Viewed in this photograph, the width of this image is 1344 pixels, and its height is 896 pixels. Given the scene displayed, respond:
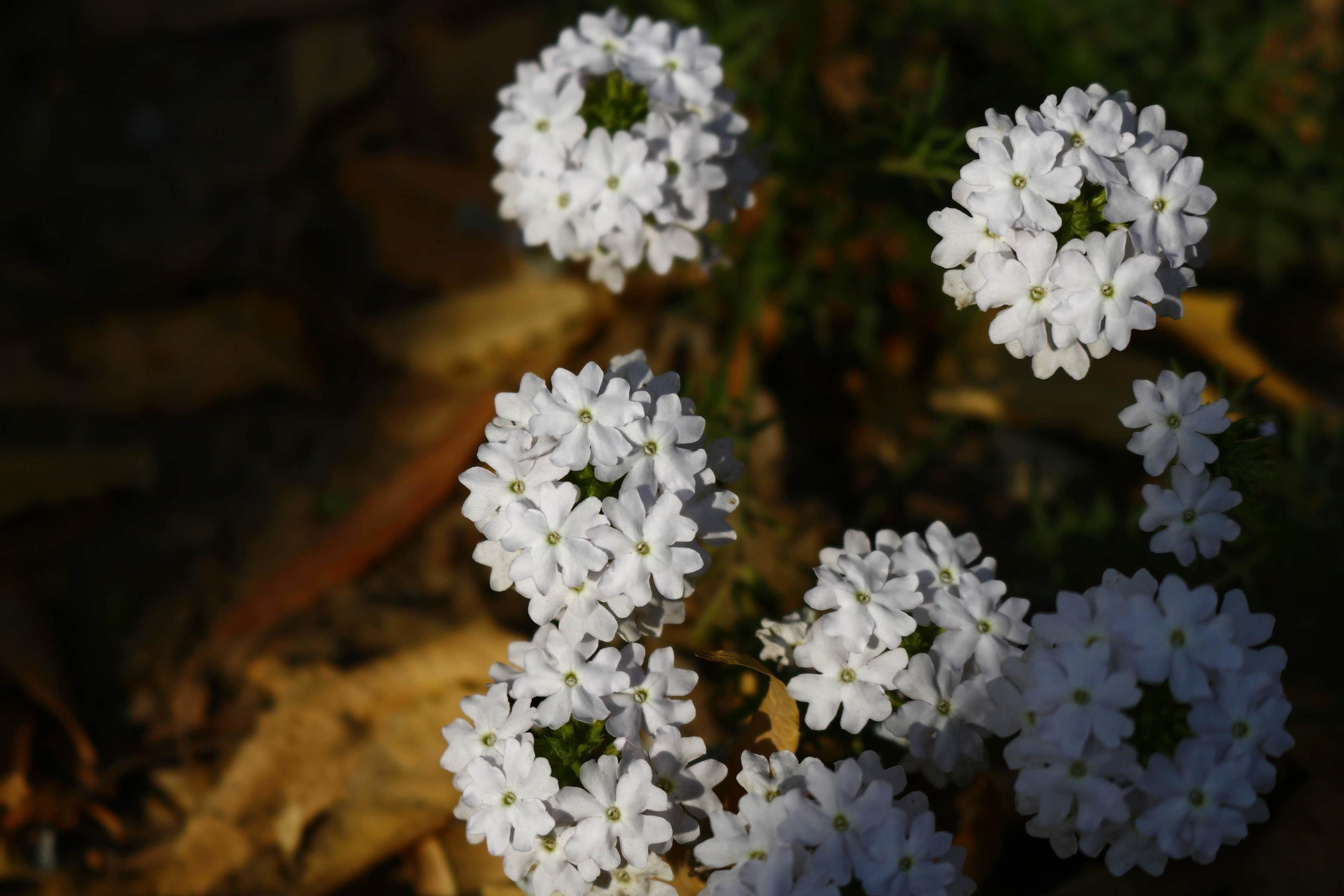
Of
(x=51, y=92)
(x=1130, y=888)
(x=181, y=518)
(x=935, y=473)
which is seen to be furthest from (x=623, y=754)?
(x=51, y=92)

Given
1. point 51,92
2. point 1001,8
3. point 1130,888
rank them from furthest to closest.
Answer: point 51,92
point 1001,8
point 1130,888

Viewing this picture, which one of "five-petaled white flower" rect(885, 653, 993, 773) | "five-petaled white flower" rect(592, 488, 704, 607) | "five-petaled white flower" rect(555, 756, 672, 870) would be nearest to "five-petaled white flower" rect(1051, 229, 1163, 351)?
"five-petaled white flower" rect(885, 653, 993, 773)

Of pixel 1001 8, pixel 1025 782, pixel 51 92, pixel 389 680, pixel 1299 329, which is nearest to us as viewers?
pixel 1025 782

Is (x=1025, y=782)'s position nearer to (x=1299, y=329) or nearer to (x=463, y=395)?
(x=463, y=395)

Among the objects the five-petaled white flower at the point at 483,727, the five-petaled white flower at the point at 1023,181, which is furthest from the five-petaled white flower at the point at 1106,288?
the five-petaled white flower at the point at 483,727

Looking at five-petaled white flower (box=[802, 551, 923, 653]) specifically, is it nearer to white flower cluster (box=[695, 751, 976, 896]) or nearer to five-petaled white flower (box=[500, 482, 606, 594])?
white flower cluster (box=[695, 751, 976, 896])

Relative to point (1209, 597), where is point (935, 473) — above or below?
above

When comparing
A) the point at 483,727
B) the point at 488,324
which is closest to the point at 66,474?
the point at 488,324
